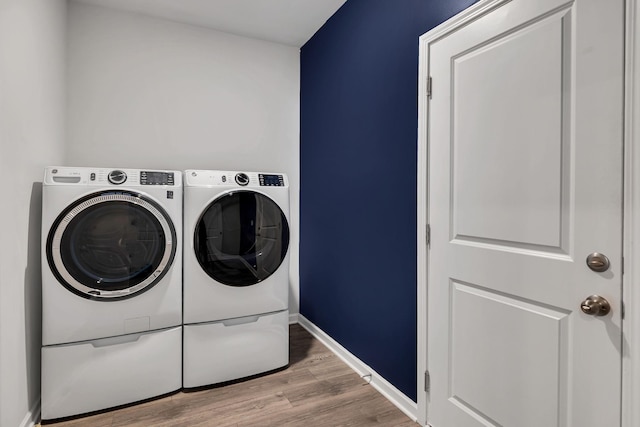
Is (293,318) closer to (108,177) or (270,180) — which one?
(270,180)

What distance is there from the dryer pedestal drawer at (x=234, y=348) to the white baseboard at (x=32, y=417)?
715mm

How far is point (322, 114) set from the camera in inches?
108

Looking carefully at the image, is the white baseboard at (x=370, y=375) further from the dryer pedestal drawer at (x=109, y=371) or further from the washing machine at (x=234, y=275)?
the dryer pedestal drawer at (x=109, y=371)

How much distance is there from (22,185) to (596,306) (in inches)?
95.4

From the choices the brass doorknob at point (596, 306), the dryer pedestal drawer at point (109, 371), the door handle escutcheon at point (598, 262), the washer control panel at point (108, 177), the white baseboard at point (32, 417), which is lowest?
the white baseboard at point (32, 417)

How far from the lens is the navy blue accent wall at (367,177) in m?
1.82

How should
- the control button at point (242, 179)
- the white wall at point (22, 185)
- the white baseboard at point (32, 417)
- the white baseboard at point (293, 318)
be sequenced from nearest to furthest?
the white wall at point (22, 185)
the white baseboard at point (32, 417)
the control button at point (242, 179)
the white baseboard at point (293, 318)

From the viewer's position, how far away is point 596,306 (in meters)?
1.04

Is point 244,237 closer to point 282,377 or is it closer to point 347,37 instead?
point 282,377

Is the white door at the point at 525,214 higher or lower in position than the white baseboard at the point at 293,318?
higher

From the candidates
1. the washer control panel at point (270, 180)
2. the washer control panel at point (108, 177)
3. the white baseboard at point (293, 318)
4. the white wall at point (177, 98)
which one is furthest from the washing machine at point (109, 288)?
the white baseboard at point (293, 318)

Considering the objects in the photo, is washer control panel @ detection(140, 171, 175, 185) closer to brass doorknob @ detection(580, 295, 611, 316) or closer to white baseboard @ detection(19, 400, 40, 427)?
white baseboard @ detection(19, 400, 40, 427)

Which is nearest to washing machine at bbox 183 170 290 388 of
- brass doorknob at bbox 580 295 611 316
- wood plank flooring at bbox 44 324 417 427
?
wood plank flooring at bbox 44 324 417 427

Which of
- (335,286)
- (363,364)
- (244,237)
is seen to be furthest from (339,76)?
(363,364)
